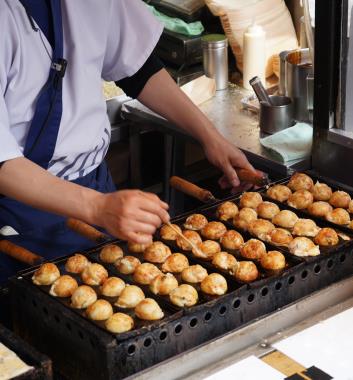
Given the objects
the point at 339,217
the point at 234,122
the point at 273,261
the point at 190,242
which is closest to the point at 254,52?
the point at 234,122

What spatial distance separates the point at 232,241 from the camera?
2.41 meters

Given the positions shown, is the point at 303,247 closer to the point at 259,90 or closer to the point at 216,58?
the point at 259,90

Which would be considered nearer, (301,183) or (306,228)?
(306,228)

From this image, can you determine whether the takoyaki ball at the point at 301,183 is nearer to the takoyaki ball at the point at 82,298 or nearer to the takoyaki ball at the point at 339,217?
the takoyaki ball at the point at 339,217

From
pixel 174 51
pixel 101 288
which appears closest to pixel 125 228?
pixel 101 288

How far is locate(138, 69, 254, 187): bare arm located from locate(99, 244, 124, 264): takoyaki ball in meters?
0.67

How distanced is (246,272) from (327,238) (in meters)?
0.31

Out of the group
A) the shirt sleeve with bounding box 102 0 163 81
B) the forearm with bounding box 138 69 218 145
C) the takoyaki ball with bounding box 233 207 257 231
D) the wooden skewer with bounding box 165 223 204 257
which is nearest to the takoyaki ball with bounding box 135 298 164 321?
the wooden skewer with bounding box 165 223 204 257

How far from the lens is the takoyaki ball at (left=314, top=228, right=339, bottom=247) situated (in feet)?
7.80

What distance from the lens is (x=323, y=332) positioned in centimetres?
217

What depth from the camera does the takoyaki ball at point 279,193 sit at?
2709mm

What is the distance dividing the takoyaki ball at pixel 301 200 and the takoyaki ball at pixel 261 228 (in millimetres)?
175

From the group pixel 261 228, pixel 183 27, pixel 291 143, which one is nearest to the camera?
pixel 261 228

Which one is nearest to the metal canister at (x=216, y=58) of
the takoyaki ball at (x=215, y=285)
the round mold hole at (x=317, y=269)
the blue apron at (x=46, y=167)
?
the blue apron at (x=46, y=167)
